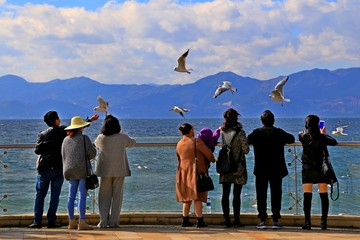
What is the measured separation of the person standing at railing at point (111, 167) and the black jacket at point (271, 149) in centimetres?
150

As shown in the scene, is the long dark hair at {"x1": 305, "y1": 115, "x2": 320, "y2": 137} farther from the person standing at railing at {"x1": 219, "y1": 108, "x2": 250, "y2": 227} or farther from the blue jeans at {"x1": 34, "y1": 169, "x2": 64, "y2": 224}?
the blue jeans at {"x1": 34, "y1": 169, "x2": 64, "y2": 224}

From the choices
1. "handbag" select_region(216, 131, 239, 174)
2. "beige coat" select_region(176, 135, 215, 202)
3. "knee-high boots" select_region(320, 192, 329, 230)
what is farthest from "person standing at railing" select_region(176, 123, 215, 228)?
"knee-high boots" select_region(320, 192, 329, 230)

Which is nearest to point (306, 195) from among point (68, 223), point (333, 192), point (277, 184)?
point (277, 184)

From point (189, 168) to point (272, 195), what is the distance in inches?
40.9

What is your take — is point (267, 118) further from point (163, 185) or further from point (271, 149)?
point (163, 185)

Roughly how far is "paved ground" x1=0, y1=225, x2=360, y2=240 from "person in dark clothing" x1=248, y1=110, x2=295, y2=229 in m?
0.48

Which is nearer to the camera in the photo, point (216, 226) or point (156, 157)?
point (216, 226)

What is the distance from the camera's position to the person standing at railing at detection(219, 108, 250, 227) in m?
8.60

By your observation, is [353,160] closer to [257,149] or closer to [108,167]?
[257,149]

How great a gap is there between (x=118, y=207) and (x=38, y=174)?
1069 millimetres

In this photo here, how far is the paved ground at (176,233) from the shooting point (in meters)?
7.96

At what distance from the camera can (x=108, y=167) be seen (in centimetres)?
866

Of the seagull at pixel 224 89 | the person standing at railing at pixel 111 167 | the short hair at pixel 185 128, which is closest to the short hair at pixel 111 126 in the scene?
the person standing at railing at pixel 111 167

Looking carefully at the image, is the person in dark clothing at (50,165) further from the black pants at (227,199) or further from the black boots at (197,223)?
the black pants at (227,199)
